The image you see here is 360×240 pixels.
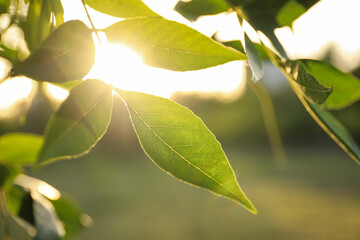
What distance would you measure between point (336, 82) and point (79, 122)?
25 cm

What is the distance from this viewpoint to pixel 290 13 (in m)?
0.30

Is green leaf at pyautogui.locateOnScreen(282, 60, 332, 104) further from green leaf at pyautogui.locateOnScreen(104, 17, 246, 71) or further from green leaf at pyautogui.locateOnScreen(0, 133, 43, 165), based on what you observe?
green leaf at pyautogui.locateOnScreen(0, 133, 43, 165)

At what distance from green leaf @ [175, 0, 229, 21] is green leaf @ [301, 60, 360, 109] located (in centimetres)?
9

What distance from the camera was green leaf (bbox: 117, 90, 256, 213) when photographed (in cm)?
25

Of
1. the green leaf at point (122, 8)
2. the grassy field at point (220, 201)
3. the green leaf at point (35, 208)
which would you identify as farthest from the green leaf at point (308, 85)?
the grassy field at point (220, 201)

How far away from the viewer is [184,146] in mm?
255

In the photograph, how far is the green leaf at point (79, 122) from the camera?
216 mm

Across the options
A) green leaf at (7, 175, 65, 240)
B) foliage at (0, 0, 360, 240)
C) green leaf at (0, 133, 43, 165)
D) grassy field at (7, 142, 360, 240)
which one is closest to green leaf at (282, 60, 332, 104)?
foliage at (0, 0, 360, 240)

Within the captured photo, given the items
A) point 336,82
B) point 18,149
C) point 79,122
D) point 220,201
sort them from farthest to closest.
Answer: point 220,201
point 18,149
point 336,82
point 79,122

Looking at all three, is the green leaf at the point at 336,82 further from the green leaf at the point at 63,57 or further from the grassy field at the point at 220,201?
the grassy field at the point at 220,201

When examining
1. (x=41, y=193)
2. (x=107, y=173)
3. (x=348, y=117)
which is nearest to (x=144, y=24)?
(x=41, y=193)

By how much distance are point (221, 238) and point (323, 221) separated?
2.36m

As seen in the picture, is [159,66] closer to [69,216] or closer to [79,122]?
[79,122]

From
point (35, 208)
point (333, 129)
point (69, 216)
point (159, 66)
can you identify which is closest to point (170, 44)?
point (159, 66)
